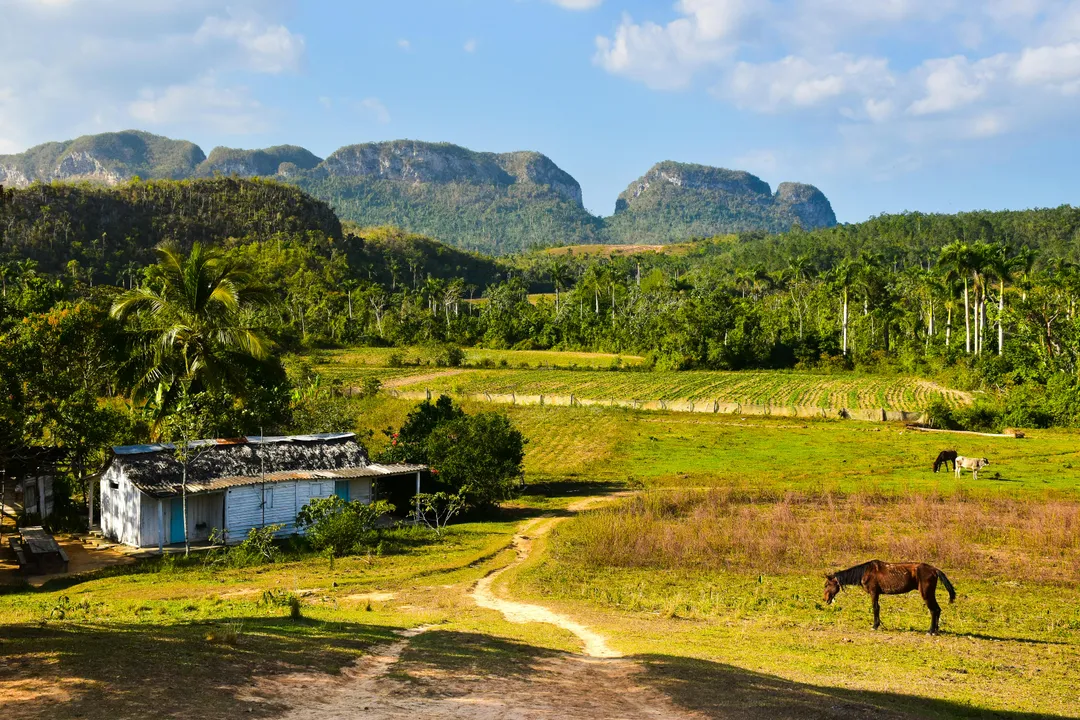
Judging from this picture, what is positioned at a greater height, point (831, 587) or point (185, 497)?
point (185, 497)

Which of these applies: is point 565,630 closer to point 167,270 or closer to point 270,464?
point 270,464

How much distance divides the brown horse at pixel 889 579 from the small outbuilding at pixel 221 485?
15862mm

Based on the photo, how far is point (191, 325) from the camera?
24844 millimetres

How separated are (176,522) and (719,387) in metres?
54.2

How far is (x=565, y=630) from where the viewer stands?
14.7m

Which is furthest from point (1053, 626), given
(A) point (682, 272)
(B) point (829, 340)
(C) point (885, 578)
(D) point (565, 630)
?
(A) point (682, 272)

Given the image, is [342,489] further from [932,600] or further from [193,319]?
[932,600]

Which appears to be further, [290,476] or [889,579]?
[290,476]

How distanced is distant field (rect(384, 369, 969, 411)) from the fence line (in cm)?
265

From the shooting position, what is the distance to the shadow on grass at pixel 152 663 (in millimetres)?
8562

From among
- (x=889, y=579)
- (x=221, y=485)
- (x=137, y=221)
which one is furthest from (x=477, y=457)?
(x=137, y=221)

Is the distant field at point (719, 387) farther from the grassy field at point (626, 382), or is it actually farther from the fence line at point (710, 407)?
the fence line at point (710, 407)

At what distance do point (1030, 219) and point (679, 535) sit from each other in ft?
628

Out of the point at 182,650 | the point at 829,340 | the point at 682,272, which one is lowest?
the point at 182,650
